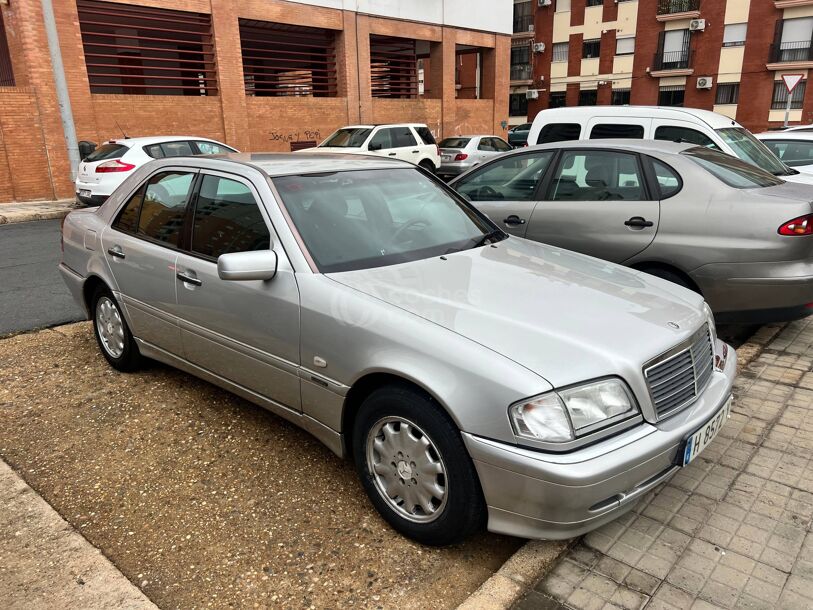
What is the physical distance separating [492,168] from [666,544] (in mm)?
4043

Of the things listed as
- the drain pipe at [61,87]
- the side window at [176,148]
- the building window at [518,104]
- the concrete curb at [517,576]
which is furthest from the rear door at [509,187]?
the building window at [518,104]

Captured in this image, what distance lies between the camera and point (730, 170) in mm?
5059

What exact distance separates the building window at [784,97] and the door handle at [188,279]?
1572 inches

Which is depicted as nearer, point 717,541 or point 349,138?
point 717,541

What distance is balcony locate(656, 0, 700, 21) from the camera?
37219 millimetres

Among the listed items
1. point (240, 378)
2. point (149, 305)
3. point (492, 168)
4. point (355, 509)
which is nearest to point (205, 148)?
point (492, 168)

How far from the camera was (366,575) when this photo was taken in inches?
102

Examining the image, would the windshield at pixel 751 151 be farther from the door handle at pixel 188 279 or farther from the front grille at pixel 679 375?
the door handle at pixel 188 279

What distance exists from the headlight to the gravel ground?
2.46ft

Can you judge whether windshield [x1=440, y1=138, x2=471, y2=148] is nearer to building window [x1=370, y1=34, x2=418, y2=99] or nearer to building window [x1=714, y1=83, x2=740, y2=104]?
building window [x1=370, y1=34, x2=418, y2=99]

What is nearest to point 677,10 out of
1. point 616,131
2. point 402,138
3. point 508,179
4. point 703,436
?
point 402,138

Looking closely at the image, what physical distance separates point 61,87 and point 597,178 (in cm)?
1246

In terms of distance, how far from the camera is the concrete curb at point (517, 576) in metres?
2.38

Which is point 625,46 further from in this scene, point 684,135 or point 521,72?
point 684,135
